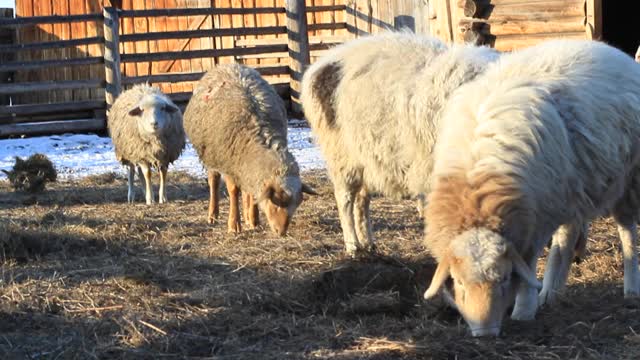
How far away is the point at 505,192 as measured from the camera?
5.02m

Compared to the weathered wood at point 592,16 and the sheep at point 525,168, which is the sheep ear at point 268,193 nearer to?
the sheep at point 525,168

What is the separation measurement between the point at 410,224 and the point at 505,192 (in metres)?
3.97

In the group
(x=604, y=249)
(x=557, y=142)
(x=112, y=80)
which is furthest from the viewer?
(x=112, y=80)

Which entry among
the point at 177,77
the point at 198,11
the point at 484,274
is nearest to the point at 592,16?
the point at 484,274

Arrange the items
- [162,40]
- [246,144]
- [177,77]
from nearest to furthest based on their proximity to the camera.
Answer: [246,144]
[177,77]
[162,40]

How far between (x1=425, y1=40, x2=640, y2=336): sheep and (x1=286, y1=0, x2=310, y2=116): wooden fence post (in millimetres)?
13504

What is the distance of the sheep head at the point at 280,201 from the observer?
343 inches

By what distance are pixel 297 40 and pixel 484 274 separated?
1492 centimetres

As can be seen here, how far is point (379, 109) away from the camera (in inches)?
283

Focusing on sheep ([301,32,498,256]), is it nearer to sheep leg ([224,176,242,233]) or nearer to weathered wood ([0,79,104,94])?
sheep leg ([224,176,242,233])

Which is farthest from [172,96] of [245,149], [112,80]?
[245,149]

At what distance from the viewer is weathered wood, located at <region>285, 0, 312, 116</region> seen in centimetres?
1930

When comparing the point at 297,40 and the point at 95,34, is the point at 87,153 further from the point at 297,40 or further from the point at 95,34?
the point at 95,34

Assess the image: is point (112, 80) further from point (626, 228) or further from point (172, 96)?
point (626, 228)
